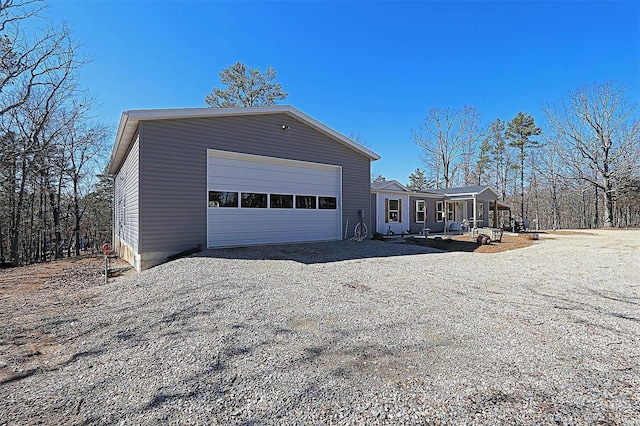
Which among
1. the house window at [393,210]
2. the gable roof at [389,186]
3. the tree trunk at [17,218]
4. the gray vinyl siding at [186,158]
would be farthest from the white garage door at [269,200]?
the tree trunk at [17,218]

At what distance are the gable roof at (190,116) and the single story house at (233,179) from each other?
0.03m

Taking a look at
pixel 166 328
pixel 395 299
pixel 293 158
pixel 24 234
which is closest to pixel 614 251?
pixel 395 299

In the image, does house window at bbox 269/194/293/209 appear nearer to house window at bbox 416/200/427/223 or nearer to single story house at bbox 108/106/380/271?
single story house at bbox 108/106/380/271

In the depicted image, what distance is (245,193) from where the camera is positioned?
9.01 metres

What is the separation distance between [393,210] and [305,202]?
7.67m

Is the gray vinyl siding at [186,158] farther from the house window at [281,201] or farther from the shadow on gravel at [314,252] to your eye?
the house window at [281,201]

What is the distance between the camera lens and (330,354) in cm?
277

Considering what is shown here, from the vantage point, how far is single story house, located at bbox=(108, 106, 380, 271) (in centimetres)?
728

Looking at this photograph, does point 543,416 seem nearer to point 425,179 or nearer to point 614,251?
point 614,251

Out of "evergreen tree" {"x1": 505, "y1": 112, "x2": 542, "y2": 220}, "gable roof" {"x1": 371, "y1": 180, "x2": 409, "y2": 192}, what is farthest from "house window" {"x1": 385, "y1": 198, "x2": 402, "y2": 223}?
"evergreen tree" {"x1": 505, "y1": 112, "x2": 542, "y2": 220}

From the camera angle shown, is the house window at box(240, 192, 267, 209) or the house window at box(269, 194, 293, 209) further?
the house window at box(269, 194, 293, 209)

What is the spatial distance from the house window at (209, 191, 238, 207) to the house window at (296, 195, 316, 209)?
2165mm

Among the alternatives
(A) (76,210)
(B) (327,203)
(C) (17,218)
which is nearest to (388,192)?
(B) (327,203)

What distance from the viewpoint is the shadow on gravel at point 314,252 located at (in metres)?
7.61
